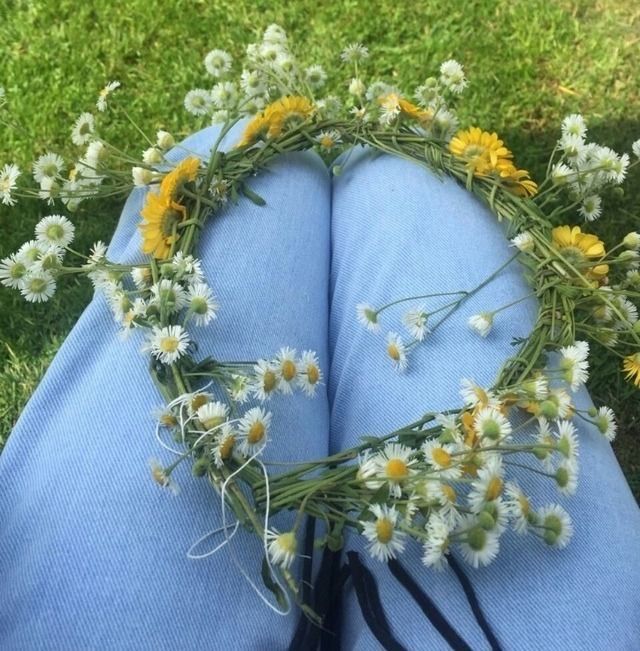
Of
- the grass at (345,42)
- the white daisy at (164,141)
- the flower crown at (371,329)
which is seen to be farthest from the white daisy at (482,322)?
the grass at (345,42)

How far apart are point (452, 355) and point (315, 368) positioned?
14 centimetres

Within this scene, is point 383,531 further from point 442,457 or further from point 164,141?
point 164,141

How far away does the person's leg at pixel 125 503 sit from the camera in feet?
1.78

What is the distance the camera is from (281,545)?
49 cm

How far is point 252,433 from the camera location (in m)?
0.54

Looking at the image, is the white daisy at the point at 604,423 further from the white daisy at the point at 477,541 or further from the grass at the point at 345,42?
the grass at the point at 345,42

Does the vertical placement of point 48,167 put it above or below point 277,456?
above

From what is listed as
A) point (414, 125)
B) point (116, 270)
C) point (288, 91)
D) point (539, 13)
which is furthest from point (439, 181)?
point (539, 13)

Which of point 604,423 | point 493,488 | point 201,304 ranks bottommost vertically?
point 604,423

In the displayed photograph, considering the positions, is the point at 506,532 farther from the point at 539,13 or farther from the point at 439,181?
the point at 539,13

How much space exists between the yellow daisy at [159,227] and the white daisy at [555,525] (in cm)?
37

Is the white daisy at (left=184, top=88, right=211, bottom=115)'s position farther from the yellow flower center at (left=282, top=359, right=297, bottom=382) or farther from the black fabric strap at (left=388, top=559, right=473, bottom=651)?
the black fabric strap at (left=388, top=559, right=473, bottom=651)

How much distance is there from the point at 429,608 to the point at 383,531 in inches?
4.0

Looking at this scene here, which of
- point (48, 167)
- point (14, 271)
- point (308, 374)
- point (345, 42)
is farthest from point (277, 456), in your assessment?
point (345, 42)
